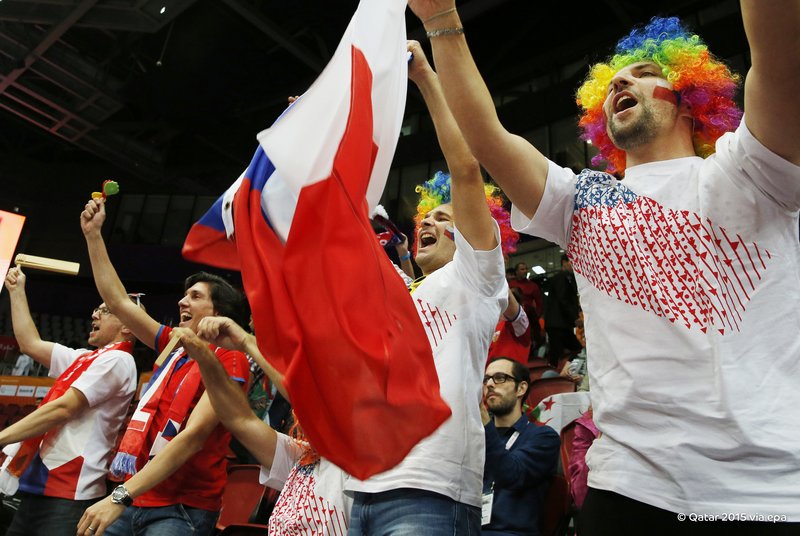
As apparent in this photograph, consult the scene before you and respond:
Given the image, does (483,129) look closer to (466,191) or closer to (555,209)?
(555,209)

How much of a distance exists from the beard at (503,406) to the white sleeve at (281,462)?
1288mm

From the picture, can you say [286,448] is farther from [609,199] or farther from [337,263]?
[609,199]

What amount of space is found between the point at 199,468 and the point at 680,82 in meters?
2.10

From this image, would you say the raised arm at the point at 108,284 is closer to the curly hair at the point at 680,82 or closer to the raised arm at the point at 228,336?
the raised arm at the point at 228,336

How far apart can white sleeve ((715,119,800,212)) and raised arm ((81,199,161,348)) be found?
2.54 metres

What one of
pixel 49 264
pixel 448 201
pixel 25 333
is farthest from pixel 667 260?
pixel 25 333

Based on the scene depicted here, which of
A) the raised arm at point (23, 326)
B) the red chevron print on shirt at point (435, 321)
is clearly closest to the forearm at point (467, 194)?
the red chevron print on shirt at point (435, 321)

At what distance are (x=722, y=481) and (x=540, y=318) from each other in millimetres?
6338

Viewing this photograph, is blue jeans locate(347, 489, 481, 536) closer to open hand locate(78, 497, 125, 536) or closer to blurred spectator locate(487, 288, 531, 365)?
open hand locate(78, 497, 125, 536)

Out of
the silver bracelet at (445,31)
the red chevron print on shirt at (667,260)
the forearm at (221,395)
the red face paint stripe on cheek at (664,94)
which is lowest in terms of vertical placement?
the forearm at (221,395)

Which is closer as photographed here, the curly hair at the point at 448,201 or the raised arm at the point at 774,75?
the raised arm at the point at 774,75

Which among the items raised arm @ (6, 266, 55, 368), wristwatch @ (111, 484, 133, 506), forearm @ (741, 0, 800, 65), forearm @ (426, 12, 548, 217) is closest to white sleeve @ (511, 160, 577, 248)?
forearm @ (426, 12, 548, 217)

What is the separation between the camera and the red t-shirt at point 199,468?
215cm

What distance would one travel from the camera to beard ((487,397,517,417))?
3.00 metres
